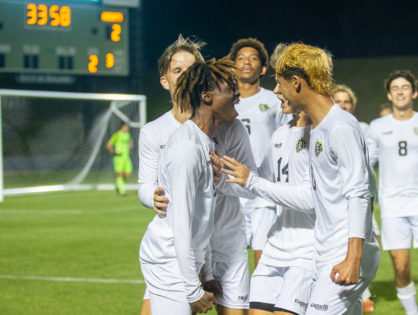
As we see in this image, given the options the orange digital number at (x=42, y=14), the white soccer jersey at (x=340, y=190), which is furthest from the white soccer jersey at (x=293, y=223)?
the orange digital number at (x=42, y=14)

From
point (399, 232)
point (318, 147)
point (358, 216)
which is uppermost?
point (318, 147)

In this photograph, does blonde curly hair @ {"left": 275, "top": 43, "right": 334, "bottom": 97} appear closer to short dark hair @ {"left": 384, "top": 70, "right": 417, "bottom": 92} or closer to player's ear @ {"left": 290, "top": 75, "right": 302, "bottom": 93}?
player's ear @ {"left": 290, "top": 75, "right": 302, "bottom": 93}

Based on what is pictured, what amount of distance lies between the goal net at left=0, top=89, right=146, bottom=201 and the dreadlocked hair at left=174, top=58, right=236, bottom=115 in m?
15.7

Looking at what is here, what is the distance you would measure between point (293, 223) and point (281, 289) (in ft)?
1.23

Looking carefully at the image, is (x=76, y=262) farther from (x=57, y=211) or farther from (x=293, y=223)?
(x=57, y=211)

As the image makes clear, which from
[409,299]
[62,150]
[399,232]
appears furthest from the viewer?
[62,150]

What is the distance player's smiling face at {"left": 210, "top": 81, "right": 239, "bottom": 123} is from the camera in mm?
3400

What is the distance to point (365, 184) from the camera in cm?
319

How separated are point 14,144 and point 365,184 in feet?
84.6

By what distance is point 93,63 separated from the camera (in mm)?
19547

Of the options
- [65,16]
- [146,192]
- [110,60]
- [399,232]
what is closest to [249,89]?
[399,232]

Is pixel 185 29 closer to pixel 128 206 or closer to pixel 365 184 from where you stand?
pixel 128 206

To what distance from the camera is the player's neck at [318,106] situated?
3400mm

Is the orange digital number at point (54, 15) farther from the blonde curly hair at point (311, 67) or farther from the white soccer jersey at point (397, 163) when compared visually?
the blonde curly hair at point (311, 67)
